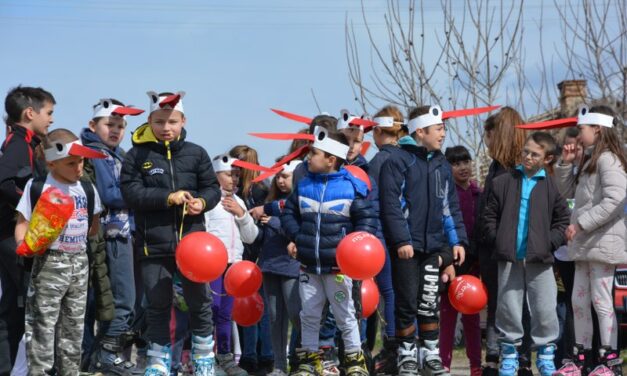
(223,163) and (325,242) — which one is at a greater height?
(223,163)

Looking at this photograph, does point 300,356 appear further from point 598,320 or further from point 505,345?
point 598,320

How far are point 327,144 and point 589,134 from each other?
7.49ft

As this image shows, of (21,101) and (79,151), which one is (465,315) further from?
(21,101)

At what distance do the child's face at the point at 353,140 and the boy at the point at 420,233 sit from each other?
496 millimetres

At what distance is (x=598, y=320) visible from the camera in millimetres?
7332

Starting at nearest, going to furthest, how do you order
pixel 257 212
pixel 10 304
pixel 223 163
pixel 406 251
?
1. pixel 10 304
2. pixel 406 251
3. pixel 257 212
4. pixel 223 163

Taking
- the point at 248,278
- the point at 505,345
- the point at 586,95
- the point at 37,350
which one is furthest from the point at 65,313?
the point at 586,95

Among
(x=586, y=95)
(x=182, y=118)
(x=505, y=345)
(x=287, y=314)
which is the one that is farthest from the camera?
(x=586, y=95)

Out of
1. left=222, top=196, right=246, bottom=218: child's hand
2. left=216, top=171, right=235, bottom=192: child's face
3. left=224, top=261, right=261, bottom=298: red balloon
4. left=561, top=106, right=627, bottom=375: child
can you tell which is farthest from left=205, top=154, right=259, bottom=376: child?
left=561, top=106, right=627, bottom=375: child

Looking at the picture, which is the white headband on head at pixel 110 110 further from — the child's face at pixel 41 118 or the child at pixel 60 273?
the child at pixel 60 273

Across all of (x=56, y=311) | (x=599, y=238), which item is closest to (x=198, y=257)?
(x=56, y=311)

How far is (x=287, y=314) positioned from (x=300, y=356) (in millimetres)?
924

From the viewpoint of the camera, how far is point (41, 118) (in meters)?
7.17

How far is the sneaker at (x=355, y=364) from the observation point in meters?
6.73
